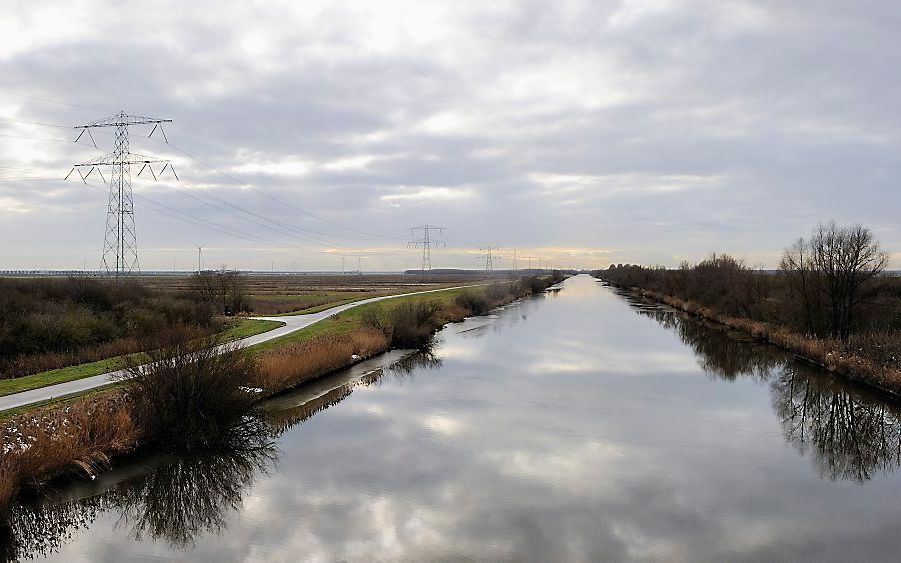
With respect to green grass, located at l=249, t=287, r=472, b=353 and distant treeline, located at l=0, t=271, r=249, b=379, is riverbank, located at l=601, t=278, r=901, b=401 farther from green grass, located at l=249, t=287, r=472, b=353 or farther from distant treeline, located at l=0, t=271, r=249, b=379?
distant treeline, located at l=0, t=271, r=249, b=379

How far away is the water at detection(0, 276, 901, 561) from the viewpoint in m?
9.84

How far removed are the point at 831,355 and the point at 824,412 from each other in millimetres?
6336

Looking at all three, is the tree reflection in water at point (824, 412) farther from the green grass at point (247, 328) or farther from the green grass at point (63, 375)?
the green grass at point (247, 328)

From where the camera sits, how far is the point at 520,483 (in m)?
12.5

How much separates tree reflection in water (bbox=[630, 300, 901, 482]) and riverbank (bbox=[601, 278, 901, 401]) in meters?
0.43

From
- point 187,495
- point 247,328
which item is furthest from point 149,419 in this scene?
point 247,328

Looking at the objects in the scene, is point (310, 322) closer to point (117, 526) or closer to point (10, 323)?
point (10, 323)

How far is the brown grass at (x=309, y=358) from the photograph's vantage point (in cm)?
2037

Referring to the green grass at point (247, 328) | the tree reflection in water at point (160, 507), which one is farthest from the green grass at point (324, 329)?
the tree reflection in water at point (160, 507)

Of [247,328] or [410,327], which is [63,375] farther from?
[410,327]

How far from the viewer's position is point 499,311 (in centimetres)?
5944

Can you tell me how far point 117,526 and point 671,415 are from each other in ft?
48.5

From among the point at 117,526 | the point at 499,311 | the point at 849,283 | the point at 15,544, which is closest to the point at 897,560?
the point at 117,526

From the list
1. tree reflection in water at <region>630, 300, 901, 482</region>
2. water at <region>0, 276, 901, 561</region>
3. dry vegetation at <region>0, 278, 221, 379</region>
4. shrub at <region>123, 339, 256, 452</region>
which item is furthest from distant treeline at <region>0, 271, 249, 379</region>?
tree reflection in water at <region>630, 300, 901, 482</region>
